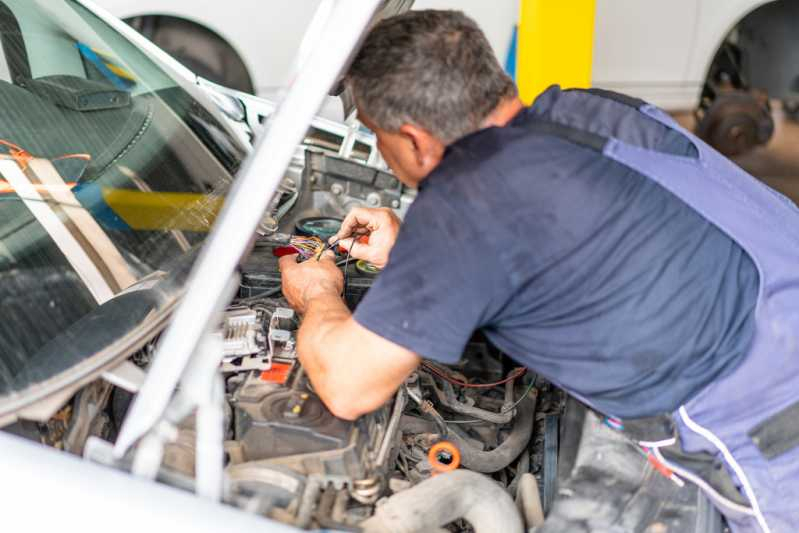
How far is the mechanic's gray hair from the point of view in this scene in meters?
1.51

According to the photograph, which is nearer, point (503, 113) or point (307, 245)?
point (503, 113)

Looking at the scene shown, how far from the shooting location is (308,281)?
1.98 m

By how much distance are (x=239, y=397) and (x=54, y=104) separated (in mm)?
1074

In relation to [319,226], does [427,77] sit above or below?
above

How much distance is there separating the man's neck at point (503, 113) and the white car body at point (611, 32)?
2.94 meters

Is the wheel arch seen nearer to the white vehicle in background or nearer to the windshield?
the white vehicle in background

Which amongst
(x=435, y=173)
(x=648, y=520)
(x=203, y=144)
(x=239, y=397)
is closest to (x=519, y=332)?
(x=435, y=173)

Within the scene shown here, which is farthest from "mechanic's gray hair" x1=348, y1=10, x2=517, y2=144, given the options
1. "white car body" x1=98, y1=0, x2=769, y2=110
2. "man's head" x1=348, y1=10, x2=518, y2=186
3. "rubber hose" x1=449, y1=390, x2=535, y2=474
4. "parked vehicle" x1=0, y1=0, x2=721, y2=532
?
"white car body" x1=98, y1=0, x2=769, y2=110

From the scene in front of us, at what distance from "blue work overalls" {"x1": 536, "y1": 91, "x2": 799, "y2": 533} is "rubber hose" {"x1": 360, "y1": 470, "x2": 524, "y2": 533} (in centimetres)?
35

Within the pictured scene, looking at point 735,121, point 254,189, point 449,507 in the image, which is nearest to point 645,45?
point 735,121

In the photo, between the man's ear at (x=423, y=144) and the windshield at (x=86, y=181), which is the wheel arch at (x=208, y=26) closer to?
the windshield at (x=86, y=181)

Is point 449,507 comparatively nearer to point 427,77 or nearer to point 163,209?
point 427,77

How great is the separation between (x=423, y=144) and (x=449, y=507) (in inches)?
30.1

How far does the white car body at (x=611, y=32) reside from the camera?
4.57m
